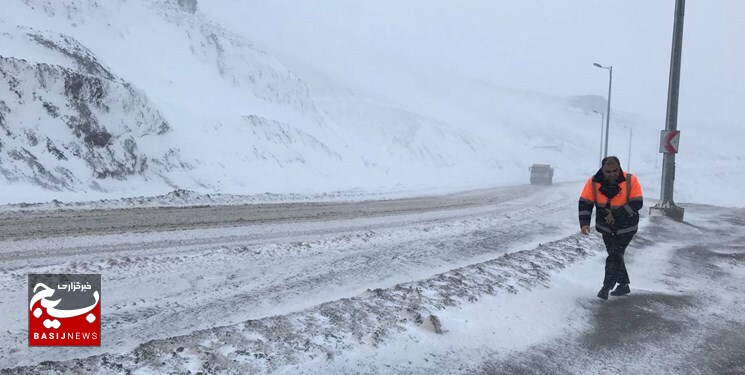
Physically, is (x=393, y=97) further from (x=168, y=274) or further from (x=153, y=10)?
(x=168, y=274)

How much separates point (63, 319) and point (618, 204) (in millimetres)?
5330

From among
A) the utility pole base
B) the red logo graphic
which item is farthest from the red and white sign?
the red logo graphic

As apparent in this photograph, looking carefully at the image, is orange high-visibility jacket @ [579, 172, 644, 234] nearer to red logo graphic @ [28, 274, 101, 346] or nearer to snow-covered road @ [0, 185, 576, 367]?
snow-covered road @ [0, 185, 576, 367]

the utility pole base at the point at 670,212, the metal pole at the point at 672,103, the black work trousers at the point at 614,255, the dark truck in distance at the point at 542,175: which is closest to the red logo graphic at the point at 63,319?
the black work trousers at the point at 614,255

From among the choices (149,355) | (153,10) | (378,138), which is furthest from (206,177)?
(378,138)

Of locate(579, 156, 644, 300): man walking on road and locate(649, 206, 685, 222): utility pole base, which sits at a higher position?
locate(579, 156, 644, 300): man walking on road

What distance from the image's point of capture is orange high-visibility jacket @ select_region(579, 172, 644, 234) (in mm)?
5375

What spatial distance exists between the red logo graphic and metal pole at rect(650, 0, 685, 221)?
14.4 metres

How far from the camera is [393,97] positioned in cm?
6562

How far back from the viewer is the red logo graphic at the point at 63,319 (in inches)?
140

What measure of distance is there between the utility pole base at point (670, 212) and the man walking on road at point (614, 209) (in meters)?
9.15

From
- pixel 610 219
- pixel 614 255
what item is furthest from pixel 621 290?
pixel 610 219

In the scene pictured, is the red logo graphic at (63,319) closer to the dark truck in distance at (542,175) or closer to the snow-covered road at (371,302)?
the snow-covered road at (371,302)

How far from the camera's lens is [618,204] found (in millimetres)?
5422
